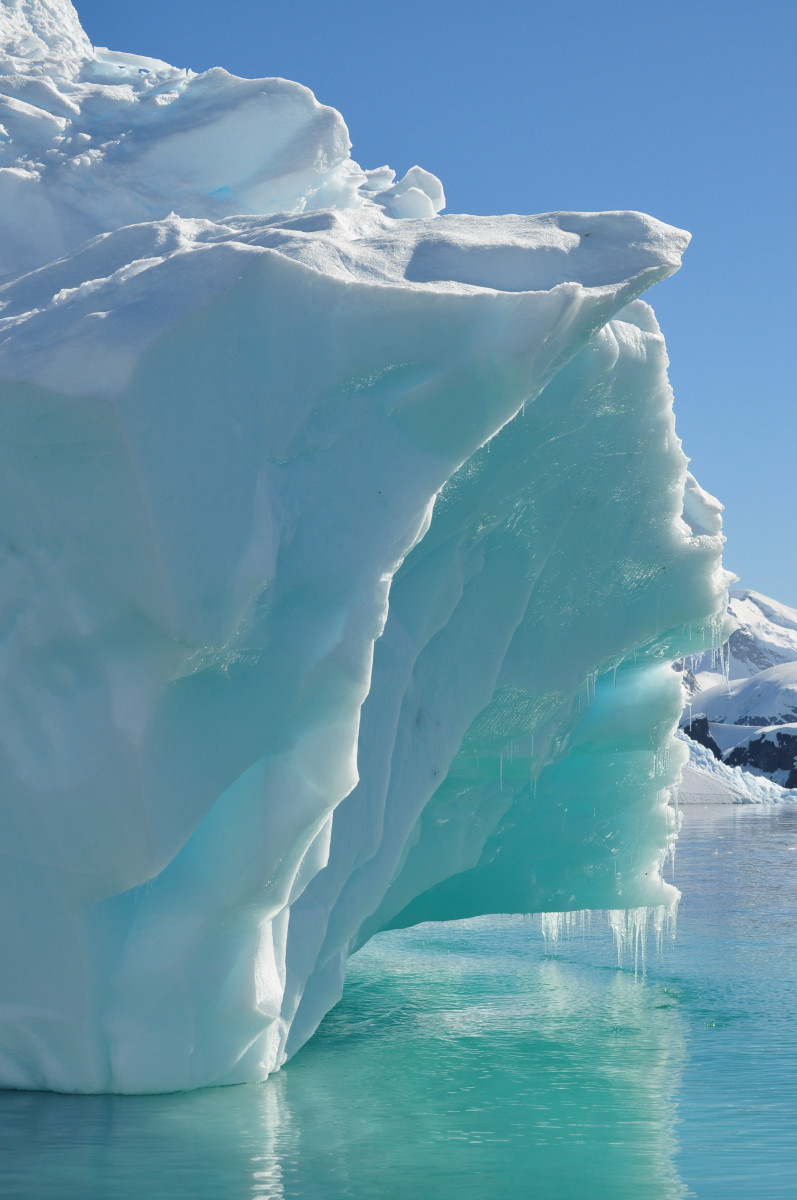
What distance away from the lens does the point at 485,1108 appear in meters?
4.56

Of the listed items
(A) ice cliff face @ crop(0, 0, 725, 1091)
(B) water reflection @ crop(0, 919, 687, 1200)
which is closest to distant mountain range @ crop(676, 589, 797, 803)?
(B) water reflection @ crop(0, 919, 687, 1200)

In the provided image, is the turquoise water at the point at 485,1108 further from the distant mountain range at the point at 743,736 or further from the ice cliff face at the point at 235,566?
the distant mountain range at the point at 743,736

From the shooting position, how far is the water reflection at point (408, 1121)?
3.67 metres

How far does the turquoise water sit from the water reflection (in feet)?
0.04

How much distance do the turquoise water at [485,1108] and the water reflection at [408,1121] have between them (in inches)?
0.4

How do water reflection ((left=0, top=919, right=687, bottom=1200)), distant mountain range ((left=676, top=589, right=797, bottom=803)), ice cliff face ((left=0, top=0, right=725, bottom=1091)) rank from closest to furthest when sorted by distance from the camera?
water reflection ((left=0, top=919, right=687, bottom=1200)) < ice cliff face ((left=0, top=0, right=725, bottom=1091)) < distant mountain range ((left=676, top=589, right=797, bottom=803))

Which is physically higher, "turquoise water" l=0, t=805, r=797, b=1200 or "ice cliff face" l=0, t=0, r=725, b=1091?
"ice cliff face" l=0, t=0, r=725, b=1091

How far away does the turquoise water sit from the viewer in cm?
369

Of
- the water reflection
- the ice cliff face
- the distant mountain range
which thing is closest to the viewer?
the water reflection

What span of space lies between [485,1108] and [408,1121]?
379 mm

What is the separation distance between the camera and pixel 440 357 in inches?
169

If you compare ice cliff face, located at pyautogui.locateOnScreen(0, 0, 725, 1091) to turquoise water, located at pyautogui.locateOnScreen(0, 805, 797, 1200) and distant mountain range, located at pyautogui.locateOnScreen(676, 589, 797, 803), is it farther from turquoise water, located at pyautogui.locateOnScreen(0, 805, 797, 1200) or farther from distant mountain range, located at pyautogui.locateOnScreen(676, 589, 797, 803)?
distant mountain range, located at pyautogui.locateOnScreen(676, 589, 797, 803)

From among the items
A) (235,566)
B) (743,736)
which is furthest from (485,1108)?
(743,736)

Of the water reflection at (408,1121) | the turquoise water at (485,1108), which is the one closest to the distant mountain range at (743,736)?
the turquoise water at (485,1108)
